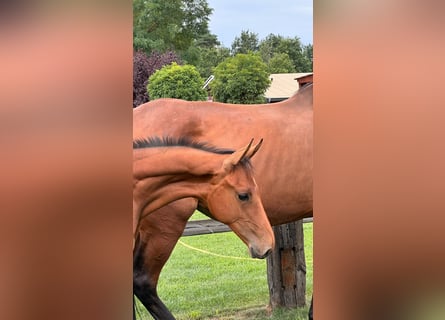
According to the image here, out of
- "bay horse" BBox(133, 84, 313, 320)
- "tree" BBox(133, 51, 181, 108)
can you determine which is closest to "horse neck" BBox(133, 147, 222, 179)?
"bay horse" BBox(133, 84, 313, 320)

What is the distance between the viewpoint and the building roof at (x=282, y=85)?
3.38 m

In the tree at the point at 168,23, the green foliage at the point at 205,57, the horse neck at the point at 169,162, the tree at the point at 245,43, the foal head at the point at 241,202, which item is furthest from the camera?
the tree at the point at 245,43

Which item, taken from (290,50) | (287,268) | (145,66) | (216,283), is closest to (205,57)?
(145,66)

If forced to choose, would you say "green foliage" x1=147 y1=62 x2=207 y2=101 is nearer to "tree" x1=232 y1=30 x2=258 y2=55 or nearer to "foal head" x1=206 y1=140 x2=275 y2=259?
"tree" x1=232 y1=30 x2=258 y2=55

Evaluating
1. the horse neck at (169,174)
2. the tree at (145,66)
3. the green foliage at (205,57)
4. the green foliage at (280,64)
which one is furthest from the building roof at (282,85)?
the horse neck at (169,174)

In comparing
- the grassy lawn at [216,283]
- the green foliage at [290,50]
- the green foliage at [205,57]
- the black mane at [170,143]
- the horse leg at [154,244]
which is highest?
the green foliage at [290,50]

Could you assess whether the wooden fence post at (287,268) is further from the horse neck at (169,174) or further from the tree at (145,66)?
the horse neck at (169,174)

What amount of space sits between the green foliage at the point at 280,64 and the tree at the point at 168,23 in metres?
0.56
